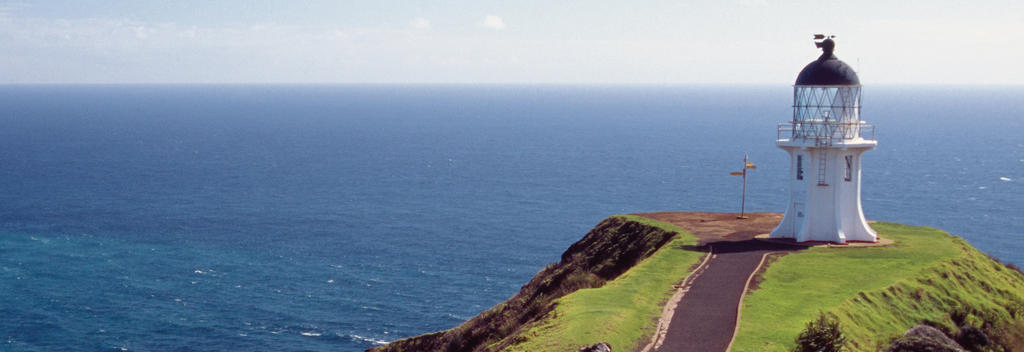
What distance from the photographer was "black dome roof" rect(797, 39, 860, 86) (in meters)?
42.5

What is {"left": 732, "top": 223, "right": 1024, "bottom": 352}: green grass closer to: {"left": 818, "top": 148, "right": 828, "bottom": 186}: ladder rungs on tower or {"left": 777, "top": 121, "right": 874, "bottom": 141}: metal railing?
{"left": 818, "top": 148, "right": 828, "bottom": 186}: ladder rungs on tower

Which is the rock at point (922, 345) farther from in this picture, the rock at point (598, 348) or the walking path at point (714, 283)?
the rock at point (598, 348)

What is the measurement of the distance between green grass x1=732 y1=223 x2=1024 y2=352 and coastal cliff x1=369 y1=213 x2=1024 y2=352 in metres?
0.05

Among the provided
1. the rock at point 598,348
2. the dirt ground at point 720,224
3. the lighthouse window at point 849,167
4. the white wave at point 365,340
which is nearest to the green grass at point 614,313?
the rock at point 598,348

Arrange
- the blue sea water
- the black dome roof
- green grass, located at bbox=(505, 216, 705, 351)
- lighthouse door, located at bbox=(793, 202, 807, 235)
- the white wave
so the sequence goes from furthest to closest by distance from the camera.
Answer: the blue sea water → the white wave → lighthouse door, located at bbox=(793, 202, 807, 235) → the black dome roof → green grass, located at bbox=(505, 216, 705, 351)

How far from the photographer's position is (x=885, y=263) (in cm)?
3841

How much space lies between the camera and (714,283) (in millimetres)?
33344

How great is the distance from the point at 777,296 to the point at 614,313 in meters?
6.48

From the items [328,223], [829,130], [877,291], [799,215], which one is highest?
[829,130]

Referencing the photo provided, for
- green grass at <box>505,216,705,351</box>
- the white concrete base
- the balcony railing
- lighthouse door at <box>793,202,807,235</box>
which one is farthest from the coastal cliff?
the balcony railing

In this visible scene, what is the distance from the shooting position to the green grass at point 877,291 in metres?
28.2

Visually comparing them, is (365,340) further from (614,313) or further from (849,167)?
(614,313)

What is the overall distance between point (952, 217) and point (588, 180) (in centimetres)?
5102

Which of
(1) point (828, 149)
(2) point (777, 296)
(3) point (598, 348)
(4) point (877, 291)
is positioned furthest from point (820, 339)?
(1) point (828, 149)
